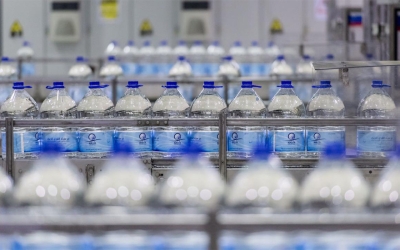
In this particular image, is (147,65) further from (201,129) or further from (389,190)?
(389,190)

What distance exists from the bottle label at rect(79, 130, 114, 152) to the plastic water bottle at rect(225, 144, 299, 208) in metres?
1.15

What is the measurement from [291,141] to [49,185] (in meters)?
1.26

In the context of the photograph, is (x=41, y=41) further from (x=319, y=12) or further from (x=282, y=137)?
(x=282, y=137)

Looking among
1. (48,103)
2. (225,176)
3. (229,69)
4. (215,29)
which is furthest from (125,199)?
(215,29)

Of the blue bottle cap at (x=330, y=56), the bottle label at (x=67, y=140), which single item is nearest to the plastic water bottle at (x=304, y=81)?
the blue bottle cap at (x=330, y=56)

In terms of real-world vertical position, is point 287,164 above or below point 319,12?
below

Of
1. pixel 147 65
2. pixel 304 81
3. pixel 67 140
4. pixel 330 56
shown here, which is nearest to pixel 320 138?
pixel 67 140

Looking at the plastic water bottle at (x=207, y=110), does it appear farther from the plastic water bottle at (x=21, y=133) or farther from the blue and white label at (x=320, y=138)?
the plastic water bottle at (x=21, y=133)

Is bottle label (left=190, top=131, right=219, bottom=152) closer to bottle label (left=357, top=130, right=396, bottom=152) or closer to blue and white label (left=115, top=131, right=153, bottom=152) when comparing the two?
blue and white label (left=115, top=131, right=153, bottom=152)

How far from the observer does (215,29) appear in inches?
400

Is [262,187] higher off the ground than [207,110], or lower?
lower

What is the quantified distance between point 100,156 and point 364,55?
4036mm

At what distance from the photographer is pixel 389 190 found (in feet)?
6.30

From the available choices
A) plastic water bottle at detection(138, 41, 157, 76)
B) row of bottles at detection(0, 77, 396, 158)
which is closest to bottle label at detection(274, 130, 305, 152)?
row of bottles at detection(0, 77, 396, 158)
